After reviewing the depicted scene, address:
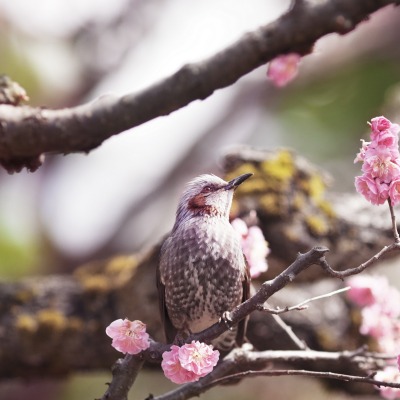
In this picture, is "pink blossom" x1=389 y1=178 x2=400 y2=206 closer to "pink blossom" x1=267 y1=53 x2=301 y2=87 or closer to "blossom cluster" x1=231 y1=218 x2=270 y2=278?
"pink blossom" x1=267 y1=53 x2=301 y2=87

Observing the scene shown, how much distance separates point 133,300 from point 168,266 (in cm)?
118

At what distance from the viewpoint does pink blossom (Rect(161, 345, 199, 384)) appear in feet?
7.16

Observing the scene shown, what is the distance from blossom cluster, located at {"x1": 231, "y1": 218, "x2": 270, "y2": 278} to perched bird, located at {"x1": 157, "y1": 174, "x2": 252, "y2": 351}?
0.22ft

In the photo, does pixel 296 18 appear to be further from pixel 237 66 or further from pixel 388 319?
pixel 388 319

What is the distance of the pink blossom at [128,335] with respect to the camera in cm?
217

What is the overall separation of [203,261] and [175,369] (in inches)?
22.1

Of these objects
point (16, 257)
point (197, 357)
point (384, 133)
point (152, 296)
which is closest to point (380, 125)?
point (384, 133)

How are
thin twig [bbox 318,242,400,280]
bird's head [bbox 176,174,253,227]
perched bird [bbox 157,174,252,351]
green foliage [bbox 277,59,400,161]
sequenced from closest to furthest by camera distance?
thin twig [bbox 318,242,400,280], perched bird [bbox 157,174,252,351], bird's head [bbox 176,174,253,227], green foliage [bbox 277,59,400,161]

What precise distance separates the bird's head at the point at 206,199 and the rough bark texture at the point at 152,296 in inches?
37.7

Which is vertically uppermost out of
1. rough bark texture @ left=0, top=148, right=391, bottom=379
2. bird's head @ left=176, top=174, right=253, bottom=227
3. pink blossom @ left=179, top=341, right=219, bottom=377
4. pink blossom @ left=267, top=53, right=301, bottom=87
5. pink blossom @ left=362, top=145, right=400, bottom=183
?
rough bark texture @ left=0, top=148, right=391, bottom=379

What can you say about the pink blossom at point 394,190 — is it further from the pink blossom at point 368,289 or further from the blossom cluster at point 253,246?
the pink blossom at point 368,289

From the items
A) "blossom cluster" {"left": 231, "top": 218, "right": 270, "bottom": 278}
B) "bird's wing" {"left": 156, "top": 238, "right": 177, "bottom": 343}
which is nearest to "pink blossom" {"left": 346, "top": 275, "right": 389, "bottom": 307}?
"blossom cluster" {"left": 231, "top": 218, "right": 270, "bottom": 278}

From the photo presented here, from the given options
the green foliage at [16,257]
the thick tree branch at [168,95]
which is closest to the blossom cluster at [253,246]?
the thick tree branch at [168,95]

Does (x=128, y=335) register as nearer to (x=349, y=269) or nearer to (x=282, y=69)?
(x=349, y=269)
